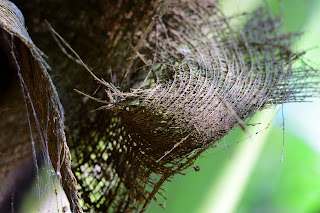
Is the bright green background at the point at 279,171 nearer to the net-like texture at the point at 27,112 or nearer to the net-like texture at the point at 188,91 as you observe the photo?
the net-like texture at the point at 188,91

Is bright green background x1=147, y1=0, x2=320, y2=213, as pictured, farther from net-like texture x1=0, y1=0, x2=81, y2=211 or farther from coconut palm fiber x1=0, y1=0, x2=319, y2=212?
net-like texture x1=0, y1=0, x2=81, y2=211

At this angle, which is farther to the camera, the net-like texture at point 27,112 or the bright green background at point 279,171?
the bright green background at point 279,171

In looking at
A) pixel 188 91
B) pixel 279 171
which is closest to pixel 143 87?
pixel 188 91

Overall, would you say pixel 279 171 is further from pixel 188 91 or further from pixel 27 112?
pixel 27 112

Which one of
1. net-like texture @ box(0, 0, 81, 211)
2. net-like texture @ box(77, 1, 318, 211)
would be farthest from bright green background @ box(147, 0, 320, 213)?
net-like texture @ box(0, 0, 81, 211)

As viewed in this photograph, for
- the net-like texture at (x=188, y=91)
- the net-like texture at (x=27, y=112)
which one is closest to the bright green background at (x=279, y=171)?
the net-like texture at (x=188, y=91)

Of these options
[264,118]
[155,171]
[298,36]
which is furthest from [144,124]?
[298,36]
